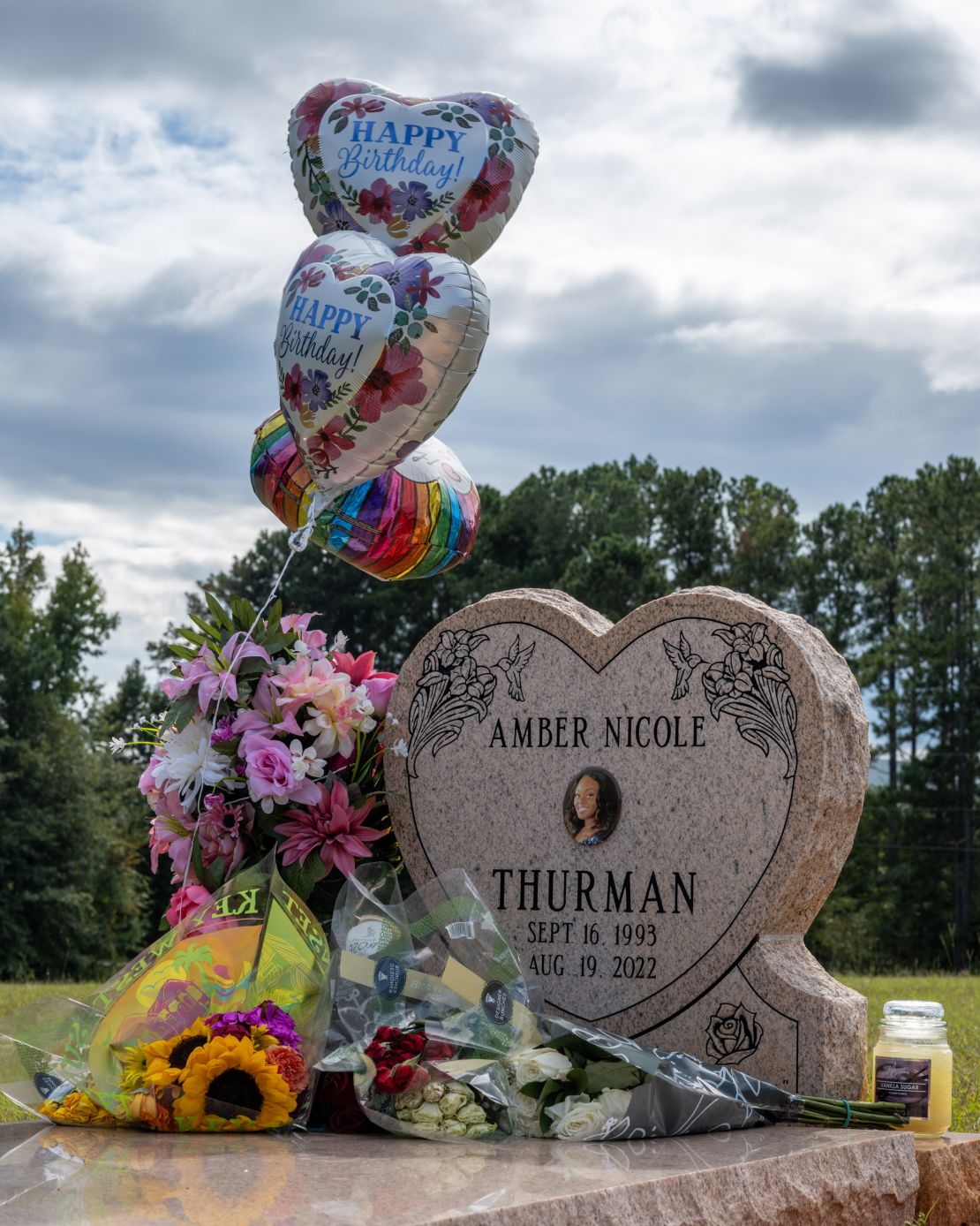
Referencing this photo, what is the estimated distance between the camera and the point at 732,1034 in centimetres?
460

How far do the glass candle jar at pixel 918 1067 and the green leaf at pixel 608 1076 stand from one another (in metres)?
0.80

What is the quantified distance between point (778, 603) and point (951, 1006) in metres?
23.2

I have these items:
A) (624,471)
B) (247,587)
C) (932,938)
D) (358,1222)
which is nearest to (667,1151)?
(358,1222)

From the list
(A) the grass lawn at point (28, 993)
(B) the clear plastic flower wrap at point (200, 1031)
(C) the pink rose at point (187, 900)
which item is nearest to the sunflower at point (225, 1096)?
(B) the clear plastic flower wrap at point (200, 1031)

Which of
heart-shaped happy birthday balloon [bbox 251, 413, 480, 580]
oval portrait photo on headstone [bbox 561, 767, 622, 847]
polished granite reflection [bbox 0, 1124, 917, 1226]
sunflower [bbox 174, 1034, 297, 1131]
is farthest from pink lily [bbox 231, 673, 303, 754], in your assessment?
polished granite reflection [bbox 0, 1124, 917, 1226]

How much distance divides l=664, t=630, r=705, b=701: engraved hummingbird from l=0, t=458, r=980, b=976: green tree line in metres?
20.8

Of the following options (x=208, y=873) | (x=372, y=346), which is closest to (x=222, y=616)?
(x=208, y=873)

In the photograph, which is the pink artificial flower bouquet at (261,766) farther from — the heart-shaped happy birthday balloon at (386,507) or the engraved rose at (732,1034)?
the engraved rose at (732,1034)

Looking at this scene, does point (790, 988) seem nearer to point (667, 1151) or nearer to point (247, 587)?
point (667, 1151)

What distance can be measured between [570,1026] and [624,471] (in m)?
32.8

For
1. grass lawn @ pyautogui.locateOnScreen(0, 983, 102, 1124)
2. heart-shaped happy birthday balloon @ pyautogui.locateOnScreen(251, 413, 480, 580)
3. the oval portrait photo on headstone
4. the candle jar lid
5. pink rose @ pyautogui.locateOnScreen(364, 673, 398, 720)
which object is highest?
heart-shaped happy birthday balloon @ pyautogui.locateOnScreen(251, 413, 480, 580)

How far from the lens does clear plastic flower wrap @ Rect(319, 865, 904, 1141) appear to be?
3.80m

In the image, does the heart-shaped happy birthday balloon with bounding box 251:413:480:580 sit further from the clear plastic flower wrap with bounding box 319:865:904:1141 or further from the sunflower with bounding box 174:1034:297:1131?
the sunflower with bounding box 174:1034:297:1131

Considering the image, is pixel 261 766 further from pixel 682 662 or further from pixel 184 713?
pixel 682 662
